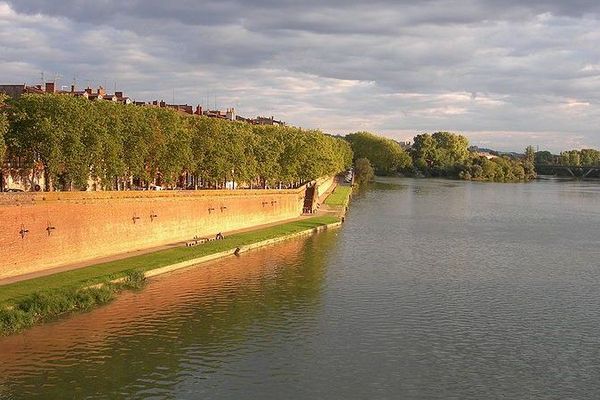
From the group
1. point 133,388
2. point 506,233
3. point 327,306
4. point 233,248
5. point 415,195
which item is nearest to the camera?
point 133,388

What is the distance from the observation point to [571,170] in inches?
6462

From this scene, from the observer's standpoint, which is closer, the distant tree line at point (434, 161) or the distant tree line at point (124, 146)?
the distant tree line at point (124, 146)

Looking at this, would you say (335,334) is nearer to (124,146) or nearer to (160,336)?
(160,336)

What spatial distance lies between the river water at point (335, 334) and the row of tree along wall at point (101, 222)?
3.81 m

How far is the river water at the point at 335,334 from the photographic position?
16.8 metres

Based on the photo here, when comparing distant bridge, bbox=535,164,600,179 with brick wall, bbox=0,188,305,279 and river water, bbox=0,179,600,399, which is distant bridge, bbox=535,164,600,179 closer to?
river water, bbox=0,179,600,399

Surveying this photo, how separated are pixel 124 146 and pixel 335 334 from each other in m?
17.8

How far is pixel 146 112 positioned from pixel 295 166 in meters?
19.2

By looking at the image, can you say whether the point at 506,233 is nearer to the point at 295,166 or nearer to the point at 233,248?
the point at 295,166

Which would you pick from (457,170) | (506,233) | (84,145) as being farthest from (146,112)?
(457,170)

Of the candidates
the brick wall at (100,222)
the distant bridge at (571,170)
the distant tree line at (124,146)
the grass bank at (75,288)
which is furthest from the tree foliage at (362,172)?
the grass bank at (75,288)

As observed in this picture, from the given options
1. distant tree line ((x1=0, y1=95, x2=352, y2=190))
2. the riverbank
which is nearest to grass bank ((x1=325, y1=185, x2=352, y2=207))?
distant tree line ((x1=0, y1=95, x2=352, y2=190))

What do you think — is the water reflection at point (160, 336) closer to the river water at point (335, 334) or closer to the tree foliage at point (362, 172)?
the river water at point (335, 334)

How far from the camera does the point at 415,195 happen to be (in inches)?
3282
